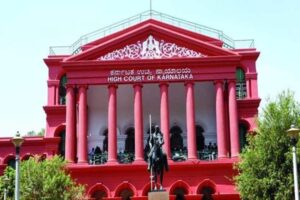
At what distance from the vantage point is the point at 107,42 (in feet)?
171

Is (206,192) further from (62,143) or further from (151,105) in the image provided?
(62,143)

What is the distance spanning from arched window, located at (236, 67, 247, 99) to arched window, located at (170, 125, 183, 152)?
6170mm

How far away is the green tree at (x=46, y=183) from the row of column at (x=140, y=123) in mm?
5489

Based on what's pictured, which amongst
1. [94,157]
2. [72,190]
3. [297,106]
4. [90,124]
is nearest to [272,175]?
[297,106]

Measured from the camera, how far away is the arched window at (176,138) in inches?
2172

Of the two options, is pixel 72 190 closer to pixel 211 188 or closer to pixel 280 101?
pixel 211 188

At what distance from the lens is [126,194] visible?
50344 mm

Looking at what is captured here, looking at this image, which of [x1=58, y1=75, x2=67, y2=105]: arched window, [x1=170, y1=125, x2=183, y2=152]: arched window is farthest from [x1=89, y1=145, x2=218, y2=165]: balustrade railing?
[x1=58, y1=75, x2=67, y2=105]: arched window

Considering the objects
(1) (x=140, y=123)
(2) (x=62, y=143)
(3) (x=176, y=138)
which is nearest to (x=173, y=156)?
(1) (x=140, y=123)

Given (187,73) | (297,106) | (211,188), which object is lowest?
(211,188)

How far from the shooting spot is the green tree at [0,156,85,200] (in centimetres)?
4356

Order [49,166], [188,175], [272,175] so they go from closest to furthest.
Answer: [272,175], [49,166], [188,175]

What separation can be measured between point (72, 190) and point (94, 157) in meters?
7.72

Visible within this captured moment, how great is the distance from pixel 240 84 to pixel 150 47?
9.73 meters
